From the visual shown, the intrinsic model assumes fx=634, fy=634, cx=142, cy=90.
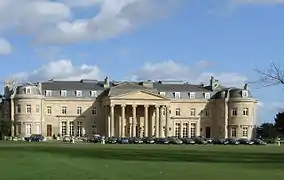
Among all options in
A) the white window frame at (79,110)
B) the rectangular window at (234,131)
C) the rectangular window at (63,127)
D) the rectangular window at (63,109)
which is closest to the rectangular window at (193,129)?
the rectangular window at (234,131)

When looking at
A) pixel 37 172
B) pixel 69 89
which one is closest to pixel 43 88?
pixel 69 89

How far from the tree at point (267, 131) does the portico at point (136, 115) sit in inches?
1112

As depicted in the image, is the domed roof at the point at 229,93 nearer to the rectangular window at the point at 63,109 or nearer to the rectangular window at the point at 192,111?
the rectangular window at the point at 192,111

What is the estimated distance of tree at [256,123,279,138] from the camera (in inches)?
6102

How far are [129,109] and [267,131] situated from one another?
38322 mm

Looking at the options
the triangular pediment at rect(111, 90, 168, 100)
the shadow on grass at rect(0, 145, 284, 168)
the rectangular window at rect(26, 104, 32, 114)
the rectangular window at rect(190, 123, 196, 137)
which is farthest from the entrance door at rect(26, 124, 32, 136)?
the shadow on grass at rect(0, 145, 284, 168)

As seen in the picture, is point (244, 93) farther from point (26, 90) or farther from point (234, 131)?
point (26, 90)

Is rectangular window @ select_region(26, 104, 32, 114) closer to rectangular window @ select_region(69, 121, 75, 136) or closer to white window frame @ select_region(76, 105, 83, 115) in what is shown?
rectangular window @ select_region(69, 121, 75, 136)

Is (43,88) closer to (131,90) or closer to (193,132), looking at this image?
(131,90)

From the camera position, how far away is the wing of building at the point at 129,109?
455 feet

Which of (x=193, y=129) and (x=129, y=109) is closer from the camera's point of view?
(x=129, y=109)

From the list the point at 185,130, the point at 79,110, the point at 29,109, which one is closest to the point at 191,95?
the point at 185,130

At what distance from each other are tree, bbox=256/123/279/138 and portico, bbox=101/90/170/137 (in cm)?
2824

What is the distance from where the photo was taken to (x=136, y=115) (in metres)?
144
